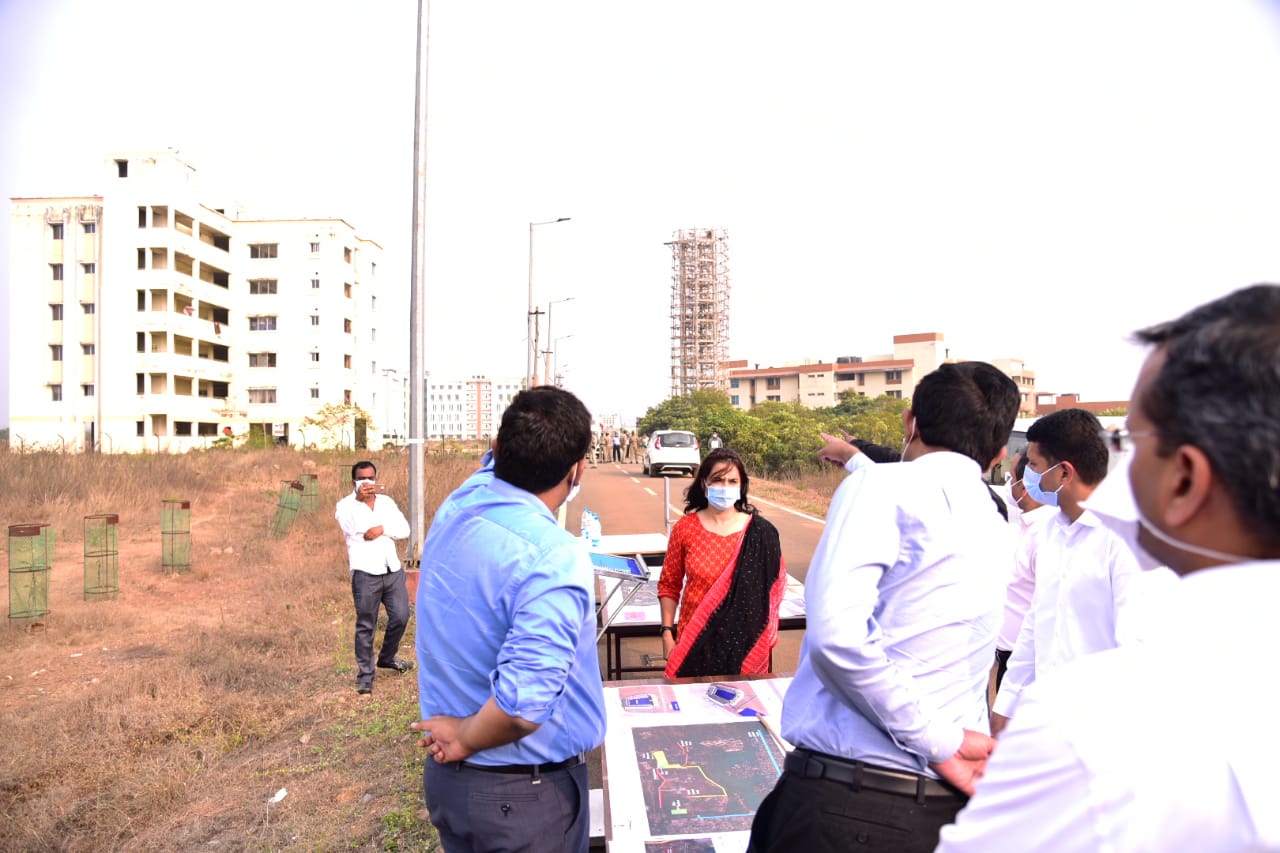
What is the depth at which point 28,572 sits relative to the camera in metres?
9.17

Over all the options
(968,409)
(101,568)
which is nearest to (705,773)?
(968,409)

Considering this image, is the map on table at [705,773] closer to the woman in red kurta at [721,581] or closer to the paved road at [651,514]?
the woman in red kurta at [721,581]

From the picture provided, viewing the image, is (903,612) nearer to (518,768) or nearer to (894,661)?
(894,661)

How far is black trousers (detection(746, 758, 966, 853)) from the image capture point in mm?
1680

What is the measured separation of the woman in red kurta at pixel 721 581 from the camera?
396 centimetres

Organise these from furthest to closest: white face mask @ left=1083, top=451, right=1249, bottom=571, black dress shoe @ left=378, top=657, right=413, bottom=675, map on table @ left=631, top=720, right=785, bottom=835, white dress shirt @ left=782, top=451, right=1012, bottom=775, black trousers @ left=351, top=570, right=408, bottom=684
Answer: black dress shoe @ left=378, top=657, right=413, bottom=675, black trousers @ left=351, top=570, right=408, bottom=684, map on table @ left=631, top=720, right=785, bottom=835, white dress shirt @ left=782, top=451, right=1012, bottom=775, white face mask @ left=1083, top=451, right=1249, bottom=571

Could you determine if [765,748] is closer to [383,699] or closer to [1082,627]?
[1082,627]

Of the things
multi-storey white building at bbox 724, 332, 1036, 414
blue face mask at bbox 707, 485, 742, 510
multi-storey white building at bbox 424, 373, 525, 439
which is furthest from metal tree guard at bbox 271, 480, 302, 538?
multi-storey white building at bbox 424, 373, 525, 439

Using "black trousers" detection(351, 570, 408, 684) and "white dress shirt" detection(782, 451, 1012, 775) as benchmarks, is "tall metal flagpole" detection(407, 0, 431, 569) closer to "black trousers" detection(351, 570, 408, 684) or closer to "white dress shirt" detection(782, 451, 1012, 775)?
"black trousers" detection(351, 570, 408, 684)

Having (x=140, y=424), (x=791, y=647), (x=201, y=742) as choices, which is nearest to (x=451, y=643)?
(x=201, y=742)

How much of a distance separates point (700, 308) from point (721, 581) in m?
102

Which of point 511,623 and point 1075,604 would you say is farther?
point 1075,604

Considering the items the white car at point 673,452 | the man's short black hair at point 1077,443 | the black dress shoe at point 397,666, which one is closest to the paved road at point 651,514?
the white car at point 673,452

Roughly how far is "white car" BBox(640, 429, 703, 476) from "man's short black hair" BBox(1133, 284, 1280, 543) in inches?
1043
